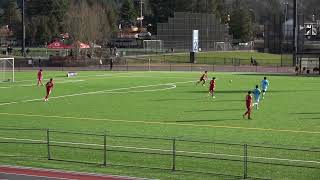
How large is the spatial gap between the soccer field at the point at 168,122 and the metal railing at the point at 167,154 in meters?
0.04

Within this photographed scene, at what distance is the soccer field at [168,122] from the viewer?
1952cm

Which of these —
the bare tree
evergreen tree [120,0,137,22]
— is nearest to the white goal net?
the bare tree

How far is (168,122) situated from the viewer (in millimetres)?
30391

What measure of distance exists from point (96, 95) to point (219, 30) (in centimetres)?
8096

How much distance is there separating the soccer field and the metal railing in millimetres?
38

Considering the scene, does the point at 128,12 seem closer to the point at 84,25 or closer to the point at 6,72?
the point at 84,25

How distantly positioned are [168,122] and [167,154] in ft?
35.2

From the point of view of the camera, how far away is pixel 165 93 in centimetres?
4706

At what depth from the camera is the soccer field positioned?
1952 centimetres

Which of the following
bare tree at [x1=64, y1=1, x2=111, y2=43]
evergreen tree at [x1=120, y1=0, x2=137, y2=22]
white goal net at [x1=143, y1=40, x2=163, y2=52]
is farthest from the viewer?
evergreen tree at [x1=120, y1=0, x2=137, y2=22]

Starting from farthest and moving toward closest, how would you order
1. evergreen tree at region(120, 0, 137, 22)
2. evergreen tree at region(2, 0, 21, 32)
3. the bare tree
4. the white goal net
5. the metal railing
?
evergreen tree at region(120, 0, 137, 22) → evergreen tree at region(2, 0, 21, 32) → the white goal net → the bare tree → the metal railing

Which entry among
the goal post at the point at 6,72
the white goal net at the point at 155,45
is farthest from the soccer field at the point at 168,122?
the white goal net at the point at 155,45

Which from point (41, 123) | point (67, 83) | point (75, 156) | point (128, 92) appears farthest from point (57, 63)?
point (75, 156)

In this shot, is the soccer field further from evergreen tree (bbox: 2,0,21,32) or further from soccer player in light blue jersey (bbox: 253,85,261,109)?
evergreen tree (bbox: 2,0,21,32)
